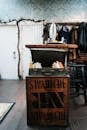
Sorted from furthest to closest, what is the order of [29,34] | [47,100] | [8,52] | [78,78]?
[8,52] → [29,34] → [78,78] → [47,100]

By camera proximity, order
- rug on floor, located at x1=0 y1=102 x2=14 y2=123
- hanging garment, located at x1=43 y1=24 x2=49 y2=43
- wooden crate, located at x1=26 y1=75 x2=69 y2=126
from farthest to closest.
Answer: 1. hanging garment, located at x1=43 y1=24 x2=49 y2=43
2. rug on floor, located at x1=0 y1=102 x2=14 y2=123
3. wooden crate, located at x1=26 y1=75 x2=69 y2=126

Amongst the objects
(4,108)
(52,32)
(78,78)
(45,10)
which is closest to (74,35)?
(52,32)

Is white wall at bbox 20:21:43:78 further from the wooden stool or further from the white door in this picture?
the wooden stool

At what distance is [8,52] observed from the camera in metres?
8.82

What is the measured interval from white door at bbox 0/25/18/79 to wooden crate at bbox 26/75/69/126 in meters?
4.93

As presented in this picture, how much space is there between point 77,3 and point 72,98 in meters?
3.89

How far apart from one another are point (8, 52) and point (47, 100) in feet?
16.6

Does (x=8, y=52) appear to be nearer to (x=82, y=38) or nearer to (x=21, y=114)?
(x=82, y=38)

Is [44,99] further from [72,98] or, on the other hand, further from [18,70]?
[18,70]

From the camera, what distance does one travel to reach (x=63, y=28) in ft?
26.4

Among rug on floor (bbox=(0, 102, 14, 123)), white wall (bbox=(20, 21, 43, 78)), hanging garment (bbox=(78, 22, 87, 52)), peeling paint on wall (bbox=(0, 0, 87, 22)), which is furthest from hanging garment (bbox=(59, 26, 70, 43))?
rug on floor (bbox=(0, 102, 14, 123))

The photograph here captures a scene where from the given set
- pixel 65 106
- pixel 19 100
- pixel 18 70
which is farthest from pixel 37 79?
pixel 18 70

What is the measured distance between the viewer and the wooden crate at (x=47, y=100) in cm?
396

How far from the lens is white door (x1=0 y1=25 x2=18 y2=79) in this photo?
873 centimetres
